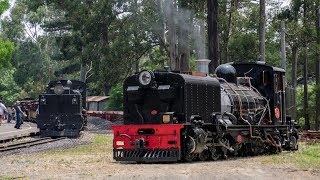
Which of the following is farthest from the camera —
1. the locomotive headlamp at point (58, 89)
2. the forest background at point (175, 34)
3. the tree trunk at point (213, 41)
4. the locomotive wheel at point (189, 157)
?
the forest background at point (175, 34)

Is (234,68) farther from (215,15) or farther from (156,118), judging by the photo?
(215,15)

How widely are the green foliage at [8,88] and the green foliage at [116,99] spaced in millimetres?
43528

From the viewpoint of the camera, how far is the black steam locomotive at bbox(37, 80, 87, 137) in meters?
27.7

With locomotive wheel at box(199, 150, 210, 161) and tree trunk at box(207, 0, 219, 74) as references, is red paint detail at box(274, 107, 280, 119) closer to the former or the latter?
locomotive wheel at box(199, 150, 210, 161)

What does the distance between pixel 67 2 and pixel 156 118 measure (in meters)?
42.3

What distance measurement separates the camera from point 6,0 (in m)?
34.8

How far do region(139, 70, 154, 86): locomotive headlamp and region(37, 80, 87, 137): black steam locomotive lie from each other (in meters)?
13.2

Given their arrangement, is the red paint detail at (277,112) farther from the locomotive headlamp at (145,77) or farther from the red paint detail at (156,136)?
the locomotive headlamp at (145,77)

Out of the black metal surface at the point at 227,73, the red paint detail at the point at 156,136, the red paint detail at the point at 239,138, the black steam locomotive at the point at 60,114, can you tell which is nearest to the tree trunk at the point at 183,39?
the black steam locomotive at the point at 60,114

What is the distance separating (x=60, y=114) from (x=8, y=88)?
Result: 72.7m

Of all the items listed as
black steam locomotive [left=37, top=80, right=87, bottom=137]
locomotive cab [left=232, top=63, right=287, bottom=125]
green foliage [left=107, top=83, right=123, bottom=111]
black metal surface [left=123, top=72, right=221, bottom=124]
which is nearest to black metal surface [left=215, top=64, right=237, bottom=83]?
locomotive cab [left=232, top=63, right=287, bottom=125]

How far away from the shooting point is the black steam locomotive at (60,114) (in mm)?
27656

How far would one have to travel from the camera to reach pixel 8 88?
9725cm

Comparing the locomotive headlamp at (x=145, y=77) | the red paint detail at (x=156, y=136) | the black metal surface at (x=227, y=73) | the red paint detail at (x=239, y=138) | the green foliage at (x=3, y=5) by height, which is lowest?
the red paint detail at (x=239, y=138)
